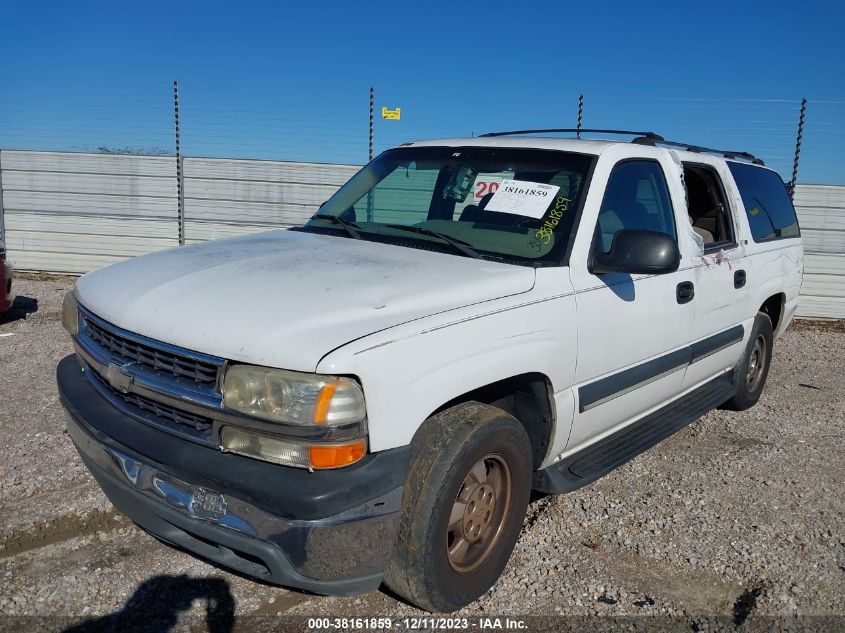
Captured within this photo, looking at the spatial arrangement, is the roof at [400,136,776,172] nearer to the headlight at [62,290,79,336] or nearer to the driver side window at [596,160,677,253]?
the driver side window at [596,160,677,253]

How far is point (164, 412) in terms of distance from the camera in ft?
8.23

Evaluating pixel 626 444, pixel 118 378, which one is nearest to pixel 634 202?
pixel 626 444

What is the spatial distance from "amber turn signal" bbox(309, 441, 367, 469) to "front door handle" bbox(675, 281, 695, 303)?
7.46 feet

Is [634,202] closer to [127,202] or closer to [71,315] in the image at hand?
[71,315]

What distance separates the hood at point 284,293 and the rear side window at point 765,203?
277cm

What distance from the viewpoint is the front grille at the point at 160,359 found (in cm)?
235

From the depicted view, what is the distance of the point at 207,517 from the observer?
2.32 m

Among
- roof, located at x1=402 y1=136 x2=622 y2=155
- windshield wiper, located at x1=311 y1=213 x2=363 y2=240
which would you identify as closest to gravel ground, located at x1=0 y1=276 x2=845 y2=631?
windshield wiper, located at x1=311 y1=213 x2=363 y2=240

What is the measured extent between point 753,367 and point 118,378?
4748 mm

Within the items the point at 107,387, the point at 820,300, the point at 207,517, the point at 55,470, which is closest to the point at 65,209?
the point at 55,470

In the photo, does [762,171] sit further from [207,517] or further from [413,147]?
[207,517]

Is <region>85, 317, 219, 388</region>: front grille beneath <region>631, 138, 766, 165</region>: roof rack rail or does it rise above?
Answer: beneath

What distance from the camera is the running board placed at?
3219mm

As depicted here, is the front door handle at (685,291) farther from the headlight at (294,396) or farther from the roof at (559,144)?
the headlight at (294,396)
